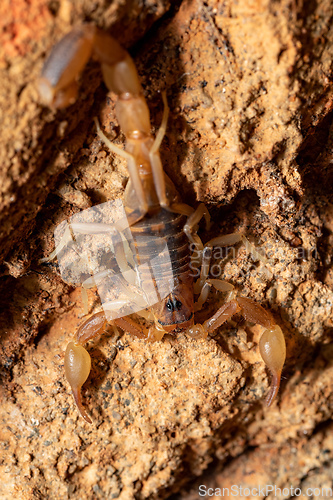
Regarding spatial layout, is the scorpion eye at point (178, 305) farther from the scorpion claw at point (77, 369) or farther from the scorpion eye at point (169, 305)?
the scorpion claw at point (77, 369)

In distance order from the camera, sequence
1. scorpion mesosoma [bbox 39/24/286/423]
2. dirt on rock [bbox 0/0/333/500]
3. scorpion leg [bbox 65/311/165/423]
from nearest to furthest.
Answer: scorpion mesosoma [bbox 39/24/286/423]
dirt on rock [bbox 0/0/333/500]
scorpion leg [bbox 65/311/165/423]

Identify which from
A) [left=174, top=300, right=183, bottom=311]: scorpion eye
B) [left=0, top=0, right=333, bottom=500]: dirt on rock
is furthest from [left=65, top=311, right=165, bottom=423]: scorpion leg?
[left=174, top=300, right=183, bottom=311]: scorpion eye

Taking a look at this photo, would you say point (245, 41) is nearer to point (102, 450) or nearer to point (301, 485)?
point (102, 450)

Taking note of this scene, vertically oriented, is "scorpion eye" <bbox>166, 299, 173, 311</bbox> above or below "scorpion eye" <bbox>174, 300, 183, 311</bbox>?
above

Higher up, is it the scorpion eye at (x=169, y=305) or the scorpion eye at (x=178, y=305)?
the scorpion eye at (x=169, y=305)

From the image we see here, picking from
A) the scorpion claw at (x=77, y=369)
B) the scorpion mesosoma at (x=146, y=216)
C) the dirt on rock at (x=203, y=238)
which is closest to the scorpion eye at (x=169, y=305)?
the scorpion mesosoma at (x=146, y=216)

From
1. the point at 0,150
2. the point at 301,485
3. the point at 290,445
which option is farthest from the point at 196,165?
the point at 301,485

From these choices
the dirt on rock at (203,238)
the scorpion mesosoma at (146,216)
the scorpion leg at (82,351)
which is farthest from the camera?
the scorpion leg at (82,351)

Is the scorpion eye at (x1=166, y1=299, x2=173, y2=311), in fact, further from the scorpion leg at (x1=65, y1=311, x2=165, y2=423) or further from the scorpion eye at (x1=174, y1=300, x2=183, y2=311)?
the scorpion leg at (x1=65, y1=311, x2=165, y2=423)
